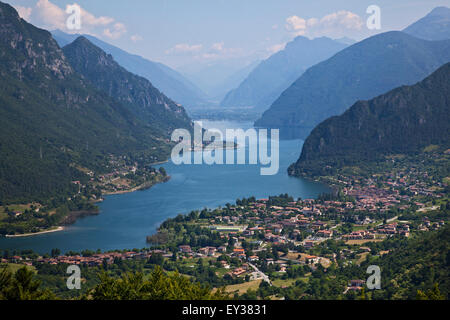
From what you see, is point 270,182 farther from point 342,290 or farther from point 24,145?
point 342,290

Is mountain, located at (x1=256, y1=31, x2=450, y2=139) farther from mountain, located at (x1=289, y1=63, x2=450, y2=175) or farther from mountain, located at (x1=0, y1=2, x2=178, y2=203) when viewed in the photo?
mountain, located at (x1=0, y1=2, x2=178, y2=203)

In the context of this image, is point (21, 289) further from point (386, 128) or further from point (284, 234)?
point (386, 128)

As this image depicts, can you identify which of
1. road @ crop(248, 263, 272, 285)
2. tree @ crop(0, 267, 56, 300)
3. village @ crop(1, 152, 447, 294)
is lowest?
road @ crop(248, 263, 272, 285)

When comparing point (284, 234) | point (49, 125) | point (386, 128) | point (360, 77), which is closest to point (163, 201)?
point (284, 234)

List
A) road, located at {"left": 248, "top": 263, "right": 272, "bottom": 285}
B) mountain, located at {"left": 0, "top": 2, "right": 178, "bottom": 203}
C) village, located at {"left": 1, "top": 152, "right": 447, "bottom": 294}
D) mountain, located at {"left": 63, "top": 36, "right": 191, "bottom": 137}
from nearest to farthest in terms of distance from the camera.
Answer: road, located at {"left": 248, "top": 263, "right": 272, "bottom": 285} → village, located at {"left": 1, "top": 152, "right": 447, "bottom": 294} → mountain, located at {"left": 0, "top": 2, "right": 178, "bottom": 203} → mountain, located at {"left": 63, "top": 36, "right": 191, "bottom": 137}

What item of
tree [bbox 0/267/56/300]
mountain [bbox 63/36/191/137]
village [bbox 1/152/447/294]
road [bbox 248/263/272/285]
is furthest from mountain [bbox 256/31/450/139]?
tree [bbox 0/267/56/300]
